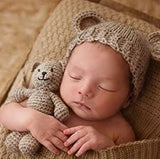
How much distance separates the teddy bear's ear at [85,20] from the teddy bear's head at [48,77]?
0.15 metres

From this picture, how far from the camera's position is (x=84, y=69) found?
1035 mm

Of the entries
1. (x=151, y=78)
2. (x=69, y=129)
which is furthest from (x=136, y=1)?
(x=69, y=129)

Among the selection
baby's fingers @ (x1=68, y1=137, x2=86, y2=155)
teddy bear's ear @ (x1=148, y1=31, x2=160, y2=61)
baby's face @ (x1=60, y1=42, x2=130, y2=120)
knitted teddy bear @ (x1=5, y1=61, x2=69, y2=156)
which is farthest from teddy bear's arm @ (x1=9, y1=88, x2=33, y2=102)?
teddy bear's ear @ (x1=148, y1=31, x2=160, y2=61)

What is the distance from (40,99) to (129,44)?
0.92 ft

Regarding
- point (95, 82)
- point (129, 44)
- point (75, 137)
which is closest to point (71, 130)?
point (75, 137)

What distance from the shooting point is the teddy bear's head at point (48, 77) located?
1068 millimetres

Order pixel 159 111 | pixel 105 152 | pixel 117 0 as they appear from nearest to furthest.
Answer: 1. pixel 105 152
2. pixel 159 111
3. pixel 117 0

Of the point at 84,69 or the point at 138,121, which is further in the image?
the point at 138,121

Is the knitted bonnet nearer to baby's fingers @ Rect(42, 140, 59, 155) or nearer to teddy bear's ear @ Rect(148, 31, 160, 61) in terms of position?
teddy bear's ear @ Rect(148, 31, 160, 61)

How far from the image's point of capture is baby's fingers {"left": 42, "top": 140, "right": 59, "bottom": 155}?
101 cm

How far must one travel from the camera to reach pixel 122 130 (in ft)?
3.59

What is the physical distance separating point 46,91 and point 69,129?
0.13 metres

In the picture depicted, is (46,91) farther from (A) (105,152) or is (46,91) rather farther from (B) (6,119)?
(A) (105,152)

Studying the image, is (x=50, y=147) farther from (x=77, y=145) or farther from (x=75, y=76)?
(x=75, y=76)
